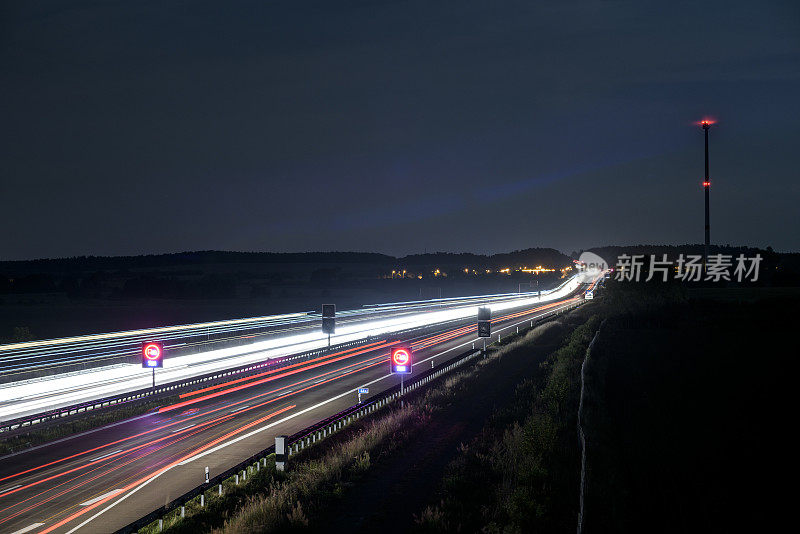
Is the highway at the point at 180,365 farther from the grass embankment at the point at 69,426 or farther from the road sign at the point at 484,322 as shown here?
the road sign at the point at 484,322

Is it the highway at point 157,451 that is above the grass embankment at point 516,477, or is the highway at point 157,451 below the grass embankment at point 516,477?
below

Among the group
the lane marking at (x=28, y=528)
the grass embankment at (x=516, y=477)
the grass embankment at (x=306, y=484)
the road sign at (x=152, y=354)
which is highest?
the road sign at (x=152, y=354)

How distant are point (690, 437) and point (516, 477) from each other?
933 cm

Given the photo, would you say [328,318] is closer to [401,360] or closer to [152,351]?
[152,351]

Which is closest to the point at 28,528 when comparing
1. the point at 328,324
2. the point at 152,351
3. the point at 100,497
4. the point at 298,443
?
the point at 100,497

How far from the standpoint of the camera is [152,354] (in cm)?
3478

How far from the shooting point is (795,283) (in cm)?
14625

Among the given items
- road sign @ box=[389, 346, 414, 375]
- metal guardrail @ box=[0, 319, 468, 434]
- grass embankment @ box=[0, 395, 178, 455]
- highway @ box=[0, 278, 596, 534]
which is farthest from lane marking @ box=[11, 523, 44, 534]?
road sign @ box=[389, 346, 414, 375]

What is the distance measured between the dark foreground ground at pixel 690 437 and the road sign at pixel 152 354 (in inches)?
846

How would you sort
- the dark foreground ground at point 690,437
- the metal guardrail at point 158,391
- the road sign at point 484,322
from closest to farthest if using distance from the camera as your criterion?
1. the dark foreground ground at point 690,437
2. the metal guardrail at point 158,391
3. the road sign at point 484,322

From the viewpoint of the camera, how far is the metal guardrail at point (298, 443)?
50.8 feet

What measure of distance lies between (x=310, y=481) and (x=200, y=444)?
7410 mm

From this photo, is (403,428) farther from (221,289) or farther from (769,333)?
(221,289)

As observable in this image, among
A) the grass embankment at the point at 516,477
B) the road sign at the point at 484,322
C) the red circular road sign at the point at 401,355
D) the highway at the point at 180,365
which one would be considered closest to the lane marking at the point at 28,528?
the grass embankment at the point at 516,477
